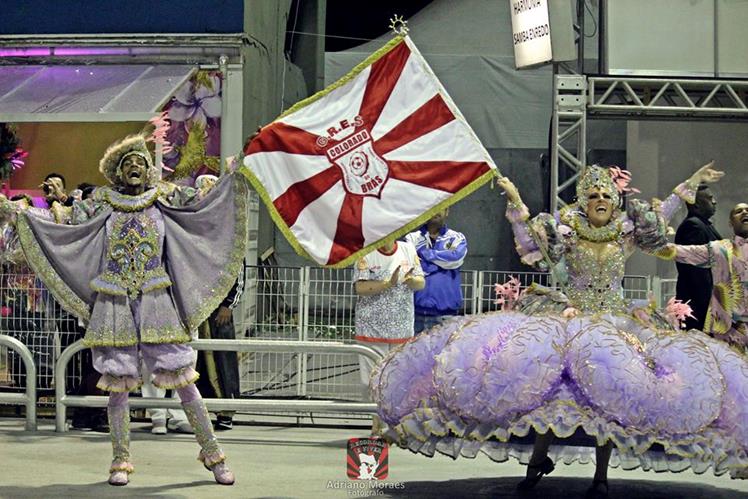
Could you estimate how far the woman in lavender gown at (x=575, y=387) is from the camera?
749cm

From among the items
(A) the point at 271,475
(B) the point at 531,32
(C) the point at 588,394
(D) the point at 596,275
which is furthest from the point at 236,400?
(B) the point at 531,32

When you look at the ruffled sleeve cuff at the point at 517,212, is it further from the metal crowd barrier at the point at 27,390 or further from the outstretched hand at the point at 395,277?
the metal crowd barrier at the point at 27,390

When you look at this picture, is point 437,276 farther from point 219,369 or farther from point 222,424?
point 222,424

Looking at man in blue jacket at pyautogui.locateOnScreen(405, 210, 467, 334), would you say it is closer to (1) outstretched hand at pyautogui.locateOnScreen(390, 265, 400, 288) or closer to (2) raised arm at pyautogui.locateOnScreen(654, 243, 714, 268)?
(1) outstretched hand at pyautogui.locateOnScreen(390, 265, 400, 288)

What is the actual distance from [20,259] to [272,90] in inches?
422

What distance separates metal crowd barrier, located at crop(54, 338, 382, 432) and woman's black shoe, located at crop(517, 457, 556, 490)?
2.53 metres

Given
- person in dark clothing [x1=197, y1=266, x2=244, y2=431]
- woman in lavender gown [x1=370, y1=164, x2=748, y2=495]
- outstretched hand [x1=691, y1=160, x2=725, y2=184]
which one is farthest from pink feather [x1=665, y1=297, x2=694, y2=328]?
person in dark clothing [x1=197, y1=266, x2=244, y2=431]

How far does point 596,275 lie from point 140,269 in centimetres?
279

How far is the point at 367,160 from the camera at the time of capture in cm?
867

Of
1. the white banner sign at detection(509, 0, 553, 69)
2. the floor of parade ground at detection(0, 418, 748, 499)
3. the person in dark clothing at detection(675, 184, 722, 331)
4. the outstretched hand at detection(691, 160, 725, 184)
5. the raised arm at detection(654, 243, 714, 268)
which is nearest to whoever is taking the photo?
the floor of parade ground at detection(0, 418, 748, 499)

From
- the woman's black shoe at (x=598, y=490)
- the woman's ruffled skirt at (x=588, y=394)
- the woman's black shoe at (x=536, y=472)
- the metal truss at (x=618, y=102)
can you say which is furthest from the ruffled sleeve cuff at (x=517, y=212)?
the metal truss at (x=618, y=102)

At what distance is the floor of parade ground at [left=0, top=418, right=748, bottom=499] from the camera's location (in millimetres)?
8555

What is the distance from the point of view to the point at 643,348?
7.85 metres

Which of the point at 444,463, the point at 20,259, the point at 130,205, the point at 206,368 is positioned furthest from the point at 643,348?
the point at 206,368
